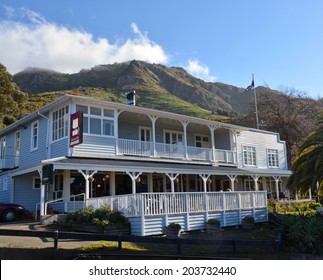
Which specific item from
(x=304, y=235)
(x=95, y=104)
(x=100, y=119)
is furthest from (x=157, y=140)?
(x=304, y=235)

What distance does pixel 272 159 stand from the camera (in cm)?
3509

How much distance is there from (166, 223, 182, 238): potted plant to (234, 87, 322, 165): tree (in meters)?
35.0

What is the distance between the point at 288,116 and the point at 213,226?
34.6m

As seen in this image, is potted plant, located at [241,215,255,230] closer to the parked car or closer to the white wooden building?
the white wooden building

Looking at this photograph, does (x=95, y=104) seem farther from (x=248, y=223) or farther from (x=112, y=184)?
(x=248, y=223)

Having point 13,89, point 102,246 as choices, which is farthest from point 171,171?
point 13,89

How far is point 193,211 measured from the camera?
1731cm

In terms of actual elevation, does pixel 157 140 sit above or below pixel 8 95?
below

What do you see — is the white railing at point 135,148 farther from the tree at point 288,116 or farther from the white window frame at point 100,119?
the tree at point 288,116

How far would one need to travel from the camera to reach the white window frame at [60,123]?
21.1 m

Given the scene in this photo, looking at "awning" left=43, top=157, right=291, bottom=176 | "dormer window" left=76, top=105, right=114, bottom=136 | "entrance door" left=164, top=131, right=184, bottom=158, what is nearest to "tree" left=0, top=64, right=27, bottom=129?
"entrance door" left=164, top=131, right=184, bottom=158

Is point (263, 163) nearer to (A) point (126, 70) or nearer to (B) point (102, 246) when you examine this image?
(B) point (102, 246)

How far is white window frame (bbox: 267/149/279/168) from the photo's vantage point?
34.6 meters

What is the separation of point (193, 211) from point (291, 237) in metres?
4.29
